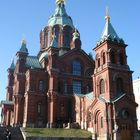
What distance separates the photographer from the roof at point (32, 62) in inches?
2130

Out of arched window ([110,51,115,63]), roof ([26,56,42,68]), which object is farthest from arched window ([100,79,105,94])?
Answer: roof ([26,56,42,68])

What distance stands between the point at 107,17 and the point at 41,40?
63.3 feet

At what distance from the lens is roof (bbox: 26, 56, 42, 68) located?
177ft

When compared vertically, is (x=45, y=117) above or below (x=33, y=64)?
below

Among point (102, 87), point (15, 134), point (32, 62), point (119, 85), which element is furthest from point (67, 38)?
point (15, 134)

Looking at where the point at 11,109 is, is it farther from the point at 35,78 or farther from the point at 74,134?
the point at 74,134

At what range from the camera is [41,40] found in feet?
203

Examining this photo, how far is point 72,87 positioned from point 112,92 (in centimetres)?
1329

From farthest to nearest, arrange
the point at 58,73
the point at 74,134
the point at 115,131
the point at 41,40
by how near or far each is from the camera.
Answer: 1. the point at 41,40
2. the point at 58,73
3. the point at 74,134
4. the point at 115,131

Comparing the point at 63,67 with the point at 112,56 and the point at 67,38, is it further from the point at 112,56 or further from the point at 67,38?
the point at 112,56

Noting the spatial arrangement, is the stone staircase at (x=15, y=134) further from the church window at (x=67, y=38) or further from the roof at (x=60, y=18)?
the roof at (x=60, y=18)

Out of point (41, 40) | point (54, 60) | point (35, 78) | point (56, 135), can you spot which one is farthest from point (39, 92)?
point (41, 40)

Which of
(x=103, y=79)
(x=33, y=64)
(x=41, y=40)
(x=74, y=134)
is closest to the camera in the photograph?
(x=74, y=134)

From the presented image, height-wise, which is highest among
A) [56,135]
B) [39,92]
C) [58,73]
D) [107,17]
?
[107,17]
